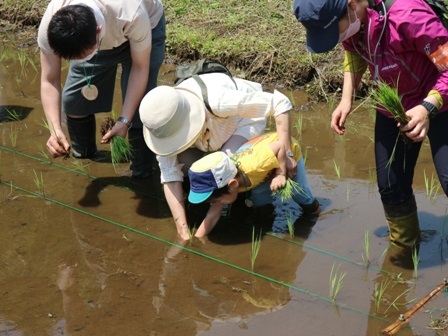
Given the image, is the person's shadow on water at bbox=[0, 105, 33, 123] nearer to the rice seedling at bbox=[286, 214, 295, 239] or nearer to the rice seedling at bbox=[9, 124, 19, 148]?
the rice seedling at bbox=[9, 124, 19, 148]

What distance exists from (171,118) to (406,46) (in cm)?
126

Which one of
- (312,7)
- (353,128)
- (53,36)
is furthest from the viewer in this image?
(353,128)

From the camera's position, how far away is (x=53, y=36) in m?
3.88

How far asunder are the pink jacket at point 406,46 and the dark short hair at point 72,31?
1.28 metres

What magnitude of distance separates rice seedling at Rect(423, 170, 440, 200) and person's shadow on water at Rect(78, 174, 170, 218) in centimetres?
150

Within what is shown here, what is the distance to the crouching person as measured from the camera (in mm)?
3953

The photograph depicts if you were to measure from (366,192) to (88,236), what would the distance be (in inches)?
64.0

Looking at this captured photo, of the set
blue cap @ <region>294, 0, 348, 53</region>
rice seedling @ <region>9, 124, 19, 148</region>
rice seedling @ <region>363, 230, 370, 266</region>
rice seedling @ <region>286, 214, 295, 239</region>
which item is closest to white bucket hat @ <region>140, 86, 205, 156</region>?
rice seedling @ <region>286, 214, 295, 239</region>

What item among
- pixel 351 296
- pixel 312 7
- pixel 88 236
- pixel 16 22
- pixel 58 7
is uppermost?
pixel 312 7

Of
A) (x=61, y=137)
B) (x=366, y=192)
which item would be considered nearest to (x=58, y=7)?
(x=61, y=137)

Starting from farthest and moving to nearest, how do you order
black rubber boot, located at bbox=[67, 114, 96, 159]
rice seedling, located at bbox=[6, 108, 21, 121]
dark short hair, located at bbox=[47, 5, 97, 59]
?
1. rice seedling, located at bbox=[6, 108, 21, 121]
2. black rubber boot, located at bbox=[67, 114, 96, 159]
3. dark short hair, located at bbox=[47, 5, 97, 59]

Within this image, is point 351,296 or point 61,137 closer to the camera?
point 351,296

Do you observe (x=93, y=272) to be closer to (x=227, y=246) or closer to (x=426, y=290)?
(x=227, y=246)

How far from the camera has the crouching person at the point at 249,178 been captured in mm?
3953
